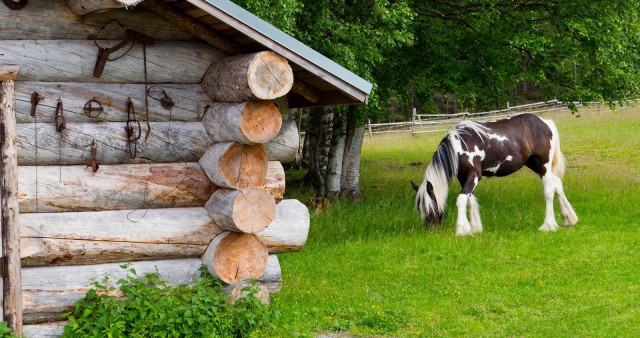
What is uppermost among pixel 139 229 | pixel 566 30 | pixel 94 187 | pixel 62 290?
pixel 566 30

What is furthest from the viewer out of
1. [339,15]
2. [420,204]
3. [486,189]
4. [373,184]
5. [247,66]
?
[373,184]

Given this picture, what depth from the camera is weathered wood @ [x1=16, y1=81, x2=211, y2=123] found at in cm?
613

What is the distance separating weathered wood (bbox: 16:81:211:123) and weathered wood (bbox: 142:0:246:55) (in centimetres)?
49

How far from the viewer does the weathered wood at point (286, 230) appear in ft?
22.9

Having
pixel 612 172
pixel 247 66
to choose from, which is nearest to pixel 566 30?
pixel 612 172

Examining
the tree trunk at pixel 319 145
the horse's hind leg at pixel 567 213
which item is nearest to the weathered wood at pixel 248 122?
Answer: the horse's hind leg at pixel 567 213

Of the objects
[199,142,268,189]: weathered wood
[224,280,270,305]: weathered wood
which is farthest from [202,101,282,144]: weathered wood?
[224,280,270,305]: weathered wood

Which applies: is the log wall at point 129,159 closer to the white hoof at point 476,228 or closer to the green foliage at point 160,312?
the green foliage at point 160,312

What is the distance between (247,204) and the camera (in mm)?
6336

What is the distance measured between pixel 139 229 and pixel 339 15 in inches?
317

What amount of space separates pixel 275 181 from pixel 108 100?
5.84 ft

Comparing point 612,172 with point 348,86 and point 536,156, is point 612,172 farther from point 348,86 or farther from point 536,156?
point 348,86

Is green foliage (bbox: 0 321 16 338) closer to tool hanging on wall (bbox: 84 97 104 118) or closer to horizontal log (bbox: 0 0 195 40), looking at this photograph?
tool hanging on wall (bbox: 84 97 104 118)

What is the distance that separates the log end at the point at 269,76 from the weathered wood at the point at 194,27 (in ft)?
2.34
